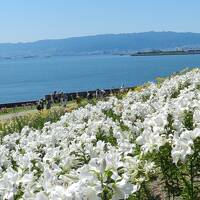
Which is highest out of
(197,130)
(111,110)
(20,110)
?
(197,130)

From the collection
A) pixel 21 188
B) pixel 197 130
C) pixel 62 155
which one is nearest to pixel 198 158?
pixel 197 130

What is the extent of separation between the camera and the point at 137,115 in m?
12.4

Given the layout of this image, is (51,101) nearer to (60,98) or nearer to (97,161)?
(60,98)

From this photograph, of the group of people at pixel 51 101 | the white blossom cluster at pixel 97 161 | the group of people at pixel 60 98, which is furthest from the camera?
the group of people at pixel 60 98

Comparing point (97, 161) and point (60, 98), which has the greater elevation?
point (97, 161)

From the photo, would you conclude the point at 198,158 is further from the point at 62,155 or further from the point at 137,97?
the point at 137,97

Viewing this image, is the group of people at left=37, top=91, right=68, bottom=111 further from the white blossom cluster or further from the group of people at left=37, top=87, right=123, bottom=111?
the white blossom cluster

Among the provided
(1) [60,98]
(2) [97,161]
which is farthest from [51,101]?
(2) [97,161]

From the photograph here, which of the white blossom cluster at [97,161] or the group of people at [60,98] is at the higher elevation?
the white blossom cluster at [97,161]

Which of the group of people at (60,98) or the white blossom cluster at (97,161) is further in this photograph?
the group of people at (60,98)

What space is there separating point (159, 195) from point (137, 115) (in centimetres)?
387

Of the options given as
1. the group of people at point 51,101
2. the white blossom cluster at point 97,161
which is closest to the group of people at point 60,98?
the group of people at point 51,101

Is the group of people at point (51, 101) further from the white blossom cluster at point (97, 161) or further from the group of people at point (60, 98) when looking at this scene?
the white blossom cluster at point (97, 161)

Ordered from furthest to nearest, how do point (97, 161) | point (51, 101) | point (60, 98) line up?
1. point (60, 98)
2. point (51, 101)
3. point (97, 161)
